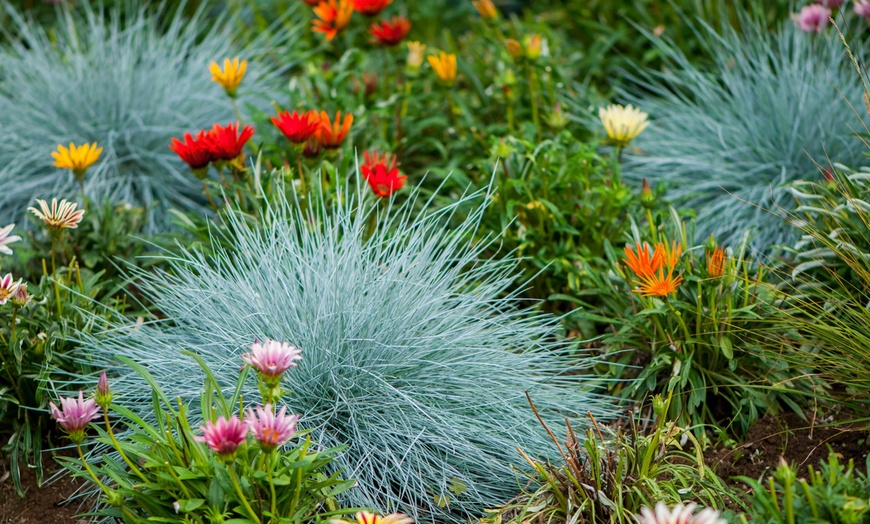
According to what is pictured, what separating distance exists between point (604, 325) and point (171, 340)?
4.87ft

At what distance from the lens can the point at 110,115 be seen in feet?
12.2

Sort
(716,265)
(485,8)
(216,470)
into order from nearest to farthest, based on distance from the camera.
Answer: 1. (216,470)
2. (716,265)
3. (485,8)

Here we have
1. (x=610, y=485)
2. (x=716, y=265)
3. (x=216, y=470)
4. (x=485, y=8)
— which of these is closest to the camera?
(x=216, y=470)

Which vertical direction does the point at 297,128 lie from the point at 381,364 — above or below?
above

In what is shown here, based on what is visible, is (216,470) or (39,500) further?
(39,500)

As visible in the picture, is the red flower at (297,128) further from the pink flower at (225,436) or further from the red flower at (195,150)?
the pink flower at (225,436)

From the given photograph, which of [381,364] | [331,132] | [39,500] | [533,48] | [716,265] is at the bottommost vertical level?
[39,500]

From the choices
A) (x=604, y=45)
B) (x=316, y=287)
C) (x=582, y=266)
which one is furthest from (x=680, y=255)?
(x=604, y=45)

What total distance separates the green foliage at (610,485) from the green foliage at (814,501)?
19cm

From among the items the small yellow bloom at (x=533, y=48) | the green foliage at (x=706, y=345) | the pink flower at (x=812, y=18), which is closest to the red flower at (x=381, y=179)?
the green foliage at (x=706, y=345)

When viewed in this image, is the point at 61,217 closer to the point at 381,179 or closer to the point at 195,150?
the point at 195,150

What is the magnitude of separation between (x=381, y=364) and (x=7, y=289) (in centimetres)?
102

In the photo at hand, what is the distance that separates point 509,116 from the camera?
12.0ft

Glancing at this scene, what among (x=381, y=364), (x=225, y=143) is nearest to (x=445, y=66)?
(x=225, y=143)
